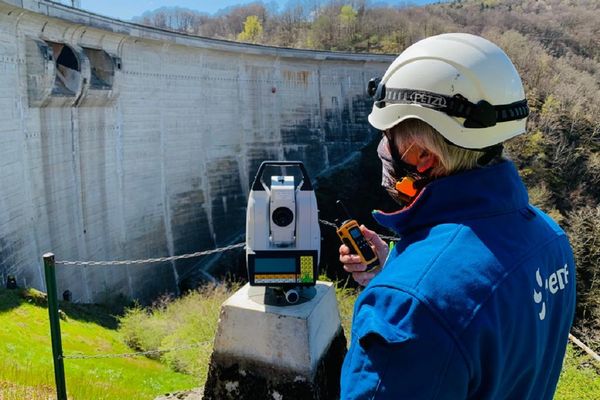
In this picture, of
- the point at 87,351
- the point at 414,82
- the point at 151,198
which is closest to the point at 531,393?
the point at 414,82

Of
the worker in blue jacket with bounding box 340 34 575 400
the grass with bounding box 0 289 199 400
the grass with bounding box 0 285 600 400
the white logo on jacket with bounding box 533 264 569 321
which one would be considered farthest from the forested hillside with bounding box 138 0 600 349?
the worker in blue jacket with bounding box 340 34 575 400

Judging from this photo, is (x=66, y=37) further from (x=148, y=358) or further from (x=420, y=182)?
(x=420, y=182)

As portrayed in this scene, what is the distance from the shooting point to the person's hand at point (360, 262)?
7.19 feet

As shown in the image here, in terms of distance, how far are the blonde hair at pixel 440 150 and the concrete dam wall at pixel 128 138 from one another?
11.2 m

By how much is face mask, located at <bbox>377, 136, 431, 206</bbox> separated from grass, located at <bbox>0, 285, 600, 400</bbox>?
155 inches

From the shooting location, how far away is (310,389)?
3.29 meters

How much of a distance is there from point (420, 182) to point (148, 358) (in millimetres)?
9030

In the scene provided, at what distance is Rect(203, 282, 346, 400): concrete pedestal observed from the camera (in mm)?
3289

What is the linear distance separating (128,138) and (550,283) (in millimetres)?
16460

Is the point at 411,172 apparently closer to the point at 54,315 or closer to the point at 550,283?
the point at 550,283

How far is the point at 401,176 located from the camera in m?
1.54

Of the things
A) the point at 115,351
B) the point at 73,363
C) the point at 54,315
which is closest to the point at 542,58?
the point at 115,351

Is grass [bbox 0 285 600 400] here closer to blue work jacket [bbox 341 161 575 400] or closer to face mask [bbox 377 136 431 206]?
face mask [bbox 377 136 431 206]

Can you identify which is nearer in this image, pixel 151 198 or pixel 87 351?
pixel 87 351
